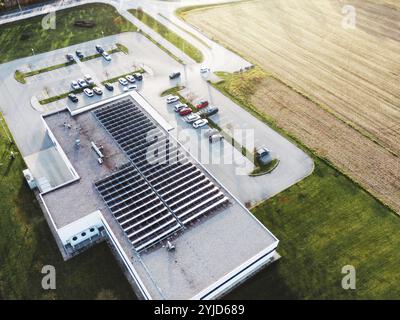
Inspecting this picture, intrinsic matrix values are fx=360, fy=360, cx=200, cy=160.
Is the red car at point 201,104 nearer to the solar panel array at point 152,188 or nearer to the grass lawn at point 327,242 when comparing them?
the solar panel array at point 152,188

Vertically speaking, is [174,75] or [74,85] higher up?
[74,85]

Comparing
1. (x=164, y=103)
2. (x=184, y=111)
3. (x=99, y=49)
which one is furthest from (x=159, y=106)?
(x=99, y=49)

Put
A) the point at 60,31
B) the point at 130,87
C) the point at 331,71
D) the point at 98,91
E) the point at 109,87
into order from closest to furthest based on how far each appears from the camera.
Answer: the point at 98,91 → the point at 109,87 → the point at 130,87 → the point at 331,71 → the point at 60,31

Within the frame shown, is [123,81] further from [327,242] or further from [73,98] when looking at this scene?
[327,242]

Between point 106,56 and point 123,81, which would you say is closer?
point 123,81

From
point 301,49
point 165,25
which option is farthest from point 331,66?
point 165,25

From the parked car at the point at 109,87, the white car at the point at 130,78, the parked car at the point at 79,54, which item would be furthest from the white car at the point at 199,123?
the parked car at the point at 79,54

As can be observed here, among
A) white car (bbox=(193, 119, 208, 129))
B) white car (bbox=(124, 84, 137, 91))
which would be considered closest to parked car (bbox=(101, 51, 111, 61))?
white car (bbox=(124, 84, 137, 91))
